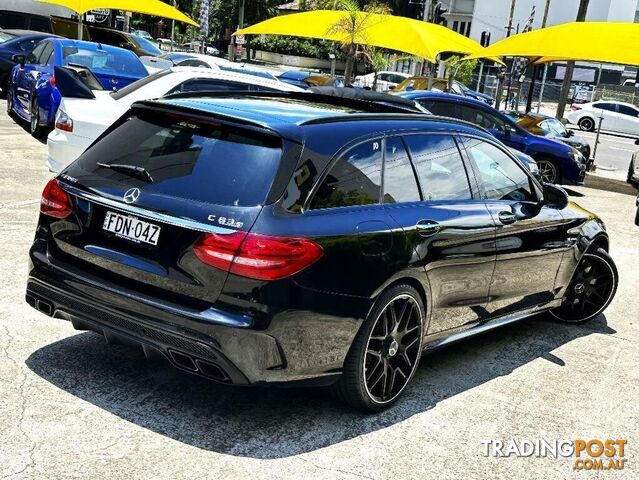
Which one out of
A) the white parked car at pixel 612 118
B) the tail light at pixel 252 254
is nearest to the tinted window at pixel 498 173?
the tail light at pixel 252 254

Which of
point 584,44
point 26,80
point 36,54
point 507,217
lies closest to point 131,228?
point 507,217

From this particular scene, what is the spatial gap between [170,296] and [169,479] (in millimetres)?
822

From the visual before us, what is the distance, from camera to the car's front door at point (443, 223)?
460cm

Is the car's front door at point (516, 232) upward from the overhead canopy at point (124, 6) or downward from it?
downward

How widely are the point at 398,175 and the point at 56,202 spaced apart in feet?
5.94

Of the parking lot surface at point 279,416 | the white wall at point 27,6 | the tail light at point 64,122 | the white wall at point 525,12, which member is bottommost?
the parking lot surface at point 279,416

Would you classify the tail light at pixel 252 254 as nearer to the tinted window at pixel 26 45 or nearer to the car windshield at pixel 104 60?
the car windshield at pixel 104 60

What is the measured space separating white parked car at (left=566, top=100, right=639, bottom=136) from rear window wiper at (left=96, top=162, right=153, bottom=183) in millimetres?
37316

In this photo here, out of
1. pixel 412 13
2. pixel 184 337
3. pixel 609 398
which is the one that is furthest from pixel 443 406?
pixel 412 13

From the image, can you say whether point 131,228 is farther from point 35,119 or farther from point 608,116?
point 608,116

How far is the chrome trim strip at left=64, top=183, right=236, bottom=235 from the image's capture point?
3.83m

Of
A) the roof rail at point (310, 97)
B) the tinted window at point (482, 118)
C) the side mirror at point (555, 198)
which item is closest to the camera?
the roof rail at point (310, 97)

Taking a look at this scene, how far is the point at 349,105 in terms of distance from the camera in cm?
529

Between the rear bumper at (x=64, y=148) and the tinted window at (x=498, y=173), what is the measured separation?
16.0 feet
